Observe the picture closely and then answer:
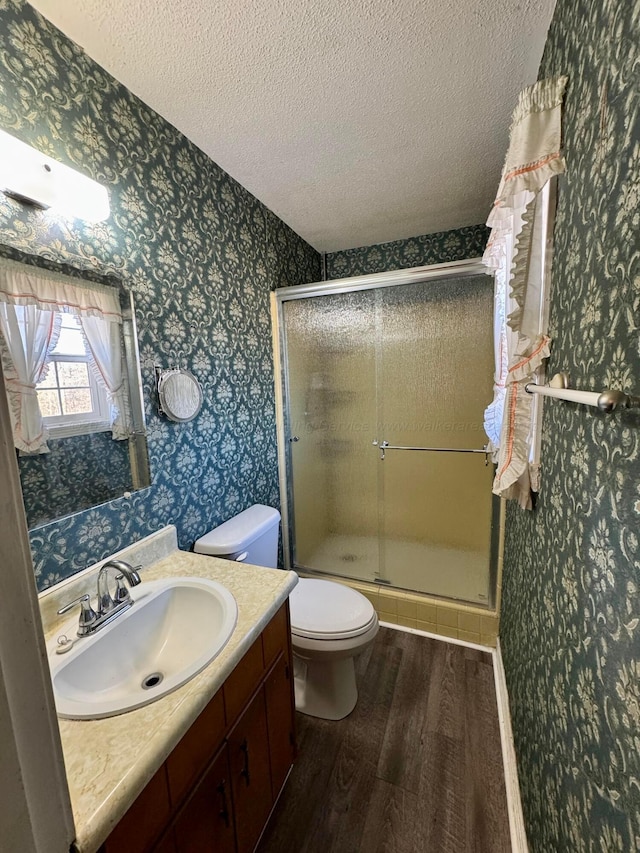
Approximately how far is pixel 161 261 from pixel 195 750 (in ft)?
→ 4.93

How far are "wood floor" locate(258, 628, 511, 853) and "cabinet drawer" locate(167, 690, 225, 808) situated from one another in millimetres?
683

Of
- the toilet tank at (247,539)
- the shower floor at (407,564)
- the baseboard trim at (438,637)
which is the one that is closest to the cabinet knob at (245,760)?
the toilet tank at (247,539)

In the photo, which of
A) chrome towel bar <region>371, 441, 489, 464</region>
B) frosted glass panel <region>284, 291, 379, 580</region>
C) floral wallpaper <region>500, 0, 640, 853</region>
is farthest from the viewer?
frosted glass panel <region>284, 291, 379, 580</region>

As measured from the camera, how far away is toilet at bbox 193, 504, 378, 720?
1438 millimetres

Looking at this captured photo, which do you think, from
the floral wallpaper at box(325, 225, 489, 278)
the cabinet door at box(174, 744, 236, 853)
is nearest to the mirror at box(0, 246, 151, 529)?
the cabinet door at box(174, 744, 236, 853)

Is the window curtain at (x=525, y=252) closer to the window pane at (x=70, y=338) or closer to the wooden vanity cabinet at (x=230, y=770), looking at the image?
the wooden vanity cabinet at (x=230, y=770)

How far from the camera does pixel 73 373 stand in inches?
43.1

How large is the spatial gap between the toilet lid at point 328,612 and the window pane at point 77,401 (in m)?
1.11

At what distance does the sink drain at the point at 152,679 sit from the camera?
3.17 ft

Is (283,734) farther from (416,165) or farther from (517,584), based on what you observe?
(416,165)

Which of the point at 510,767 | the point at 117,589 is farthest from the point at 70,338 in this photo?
the point at 510,767

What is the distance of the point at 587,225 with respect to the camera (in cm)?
69

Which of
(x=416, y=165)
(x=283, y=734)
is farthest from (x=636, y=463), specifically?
(x=416, y=165)

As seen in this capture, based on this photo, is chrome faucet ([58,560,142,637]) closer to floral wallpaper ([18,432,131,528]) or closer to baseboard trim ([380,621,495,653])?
floral wallpaper ([18,432,131,528])
